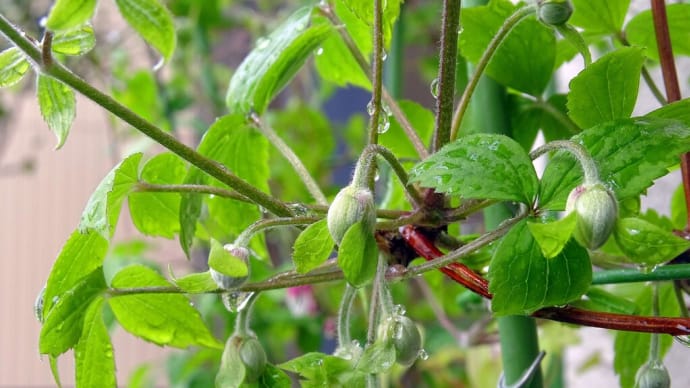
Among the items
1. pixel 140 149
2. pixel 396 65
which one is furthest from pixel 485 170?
pixel 140 149

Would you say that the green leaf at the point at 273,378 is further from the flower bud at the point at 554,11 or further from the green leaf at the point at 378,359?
the flower bud at the point at 554,11

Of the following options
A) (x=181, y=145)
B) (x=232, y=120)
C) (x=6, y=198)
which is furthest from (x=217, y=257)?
(x=6, y=198)

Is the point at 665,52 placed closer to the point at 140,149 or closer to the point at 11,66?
the point at 11,66

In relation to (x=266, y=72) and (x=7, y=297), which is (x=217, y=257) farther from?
(x=7, y=297)

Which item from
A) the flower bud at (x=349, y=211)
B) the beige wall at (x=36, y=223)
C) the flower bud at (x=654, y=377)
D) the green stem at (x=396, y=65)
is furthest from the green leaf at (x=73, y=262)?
the beige wall at (x=36, y=223)

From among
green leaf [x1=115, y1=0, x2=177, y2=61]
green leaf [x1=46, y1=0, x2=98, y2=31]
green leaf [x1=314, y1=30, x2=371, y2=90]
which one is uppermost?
green leaf [x1=314, y1=30, x2=371, y2=90]

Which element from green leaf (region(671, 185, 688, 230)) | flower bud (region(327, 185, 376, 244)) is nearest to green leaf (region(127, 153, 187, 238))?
flower bud (region(327, 185, 376, 244))

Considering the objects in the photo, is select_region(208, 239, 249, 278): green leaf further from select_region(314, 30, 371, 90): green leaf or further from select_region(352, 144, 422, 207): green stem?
select_region(314, 30, 371, 90): green leaf
